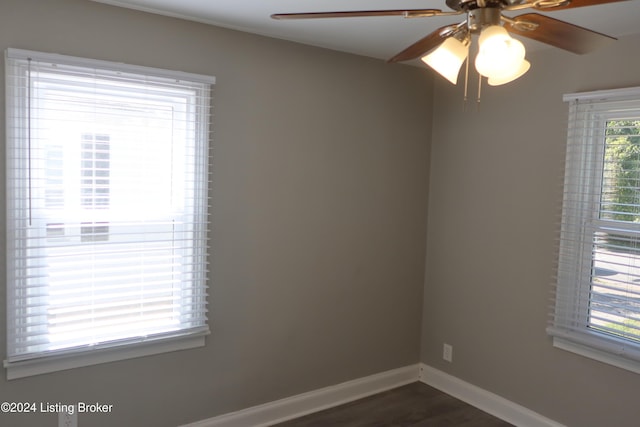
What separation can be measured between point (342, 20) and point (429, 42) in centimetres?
102

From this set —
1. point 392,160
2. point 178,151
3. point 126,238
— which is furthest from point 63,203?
point 392,160

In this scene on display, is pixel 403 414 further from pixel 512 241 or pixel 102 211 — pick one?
→ pixel 102 211

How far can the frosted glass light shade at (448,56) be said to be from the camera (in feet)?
4.91

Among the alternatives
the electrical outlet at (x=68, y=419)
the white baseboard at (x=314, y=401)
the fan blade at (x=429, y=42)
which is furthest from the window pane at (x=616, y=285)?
the electrical outlet at (x=68, y=419)

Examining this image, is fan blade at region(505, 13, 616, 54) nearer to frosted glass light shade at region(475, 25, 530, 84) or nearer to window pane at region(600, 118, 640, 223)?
frosted glass light shade at region(475, 25, 530, 84)

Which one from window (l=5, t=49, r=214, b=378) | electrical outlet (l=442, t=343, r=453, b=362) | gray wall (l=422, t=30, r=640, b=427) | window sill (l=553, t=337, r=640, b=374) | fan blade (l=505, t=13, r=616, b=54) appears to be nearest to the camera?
fan blade (l=505, t=13, r=616, b=54)

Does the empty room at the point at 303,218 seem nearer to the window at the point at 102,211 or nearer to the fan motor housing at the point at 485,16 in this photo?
the window at the point at 102,211

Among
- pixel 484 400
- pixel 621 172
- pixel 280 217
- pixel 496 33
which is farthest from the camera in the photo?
pixel 484 400

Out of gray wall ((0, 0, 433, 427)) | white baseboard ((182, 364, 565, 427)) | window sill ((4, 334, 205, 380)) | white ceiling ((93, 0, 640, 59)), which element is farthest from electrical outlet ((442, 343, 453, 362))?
white ceiling ((93, 0, 640, 59))

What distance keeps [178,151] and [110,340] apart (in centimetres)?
98

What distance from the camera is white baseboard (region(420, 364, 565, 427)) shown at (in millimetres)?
3057

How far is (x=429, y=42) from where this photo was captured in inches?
66.1

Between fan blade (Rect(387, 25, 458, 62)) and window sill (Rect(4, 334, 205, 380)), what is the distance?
1.82m

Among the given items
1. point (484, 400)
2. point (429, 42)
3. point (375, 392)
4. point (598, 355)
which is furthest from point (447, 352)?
point (429, 42)
